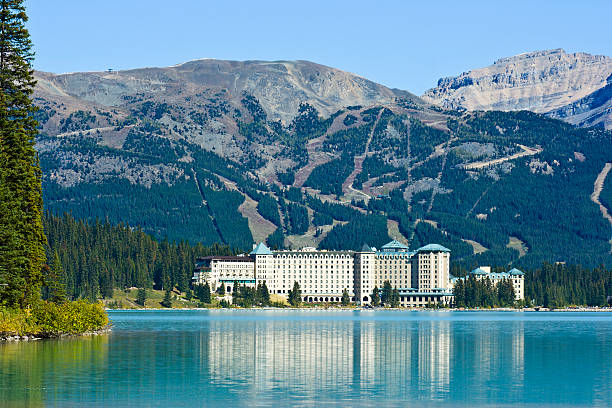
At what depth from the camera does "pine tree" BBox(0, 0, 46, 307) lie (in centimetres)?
11181

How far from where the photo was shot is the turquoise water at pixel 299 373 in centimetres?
7006

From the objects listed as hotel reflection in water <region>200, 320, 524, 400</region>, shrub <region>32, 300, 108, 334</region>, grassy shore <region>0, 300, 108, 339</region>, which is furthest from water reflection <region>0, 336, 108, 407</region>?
hotel reflection in water <region>200, 320, 524, 400</region>

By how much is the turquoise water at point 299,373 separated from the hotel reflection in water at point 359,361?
0.37ft

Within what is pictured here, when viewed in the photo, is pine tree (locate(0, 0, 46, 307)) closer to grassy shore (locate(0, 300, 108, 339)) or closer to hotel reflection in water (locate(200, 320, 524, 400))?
grassy shore (locate(0, 300, 108, 339))

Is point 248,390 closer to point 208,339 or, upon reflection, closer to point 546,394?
point 546,394

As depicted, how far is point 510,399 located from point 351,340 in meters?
64.7

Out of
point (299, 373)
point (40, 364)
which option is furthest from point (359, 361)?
point (40, 364)

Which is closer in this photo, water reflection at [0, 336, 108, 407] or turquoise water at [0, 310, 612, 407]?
water reflection at [0, 336, 108, 407]

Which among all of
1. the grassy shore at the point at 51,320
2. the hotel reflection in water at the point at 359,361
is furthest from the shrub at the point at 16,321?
the hotel reflection in water at the point at 359,361

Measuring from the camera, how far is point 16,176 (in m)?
115

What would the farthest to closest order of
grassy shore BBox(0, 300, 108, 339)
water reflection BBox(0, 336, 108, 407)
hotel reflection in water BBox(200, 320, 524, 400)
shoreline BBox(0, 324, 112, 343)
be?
grassy shore BBox(0, 300, 108, 339)
shoreline BBox(0, 324, 112, 343)
hotel reflection in water BBox(200, 320, 524, 400)
water reflection BBox(0, 336, 108, 407)

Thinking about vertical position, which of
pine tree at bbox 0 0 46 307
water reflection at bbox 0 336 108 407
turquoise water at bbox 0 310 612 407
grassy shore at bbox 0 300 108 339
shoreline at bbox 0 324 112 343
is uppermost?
pine tree at bbox 0 0 46 307

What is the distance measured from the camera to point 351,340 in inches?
5344

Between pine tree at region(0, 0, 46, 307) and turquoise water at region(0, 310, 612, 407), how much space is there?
8207 mm
